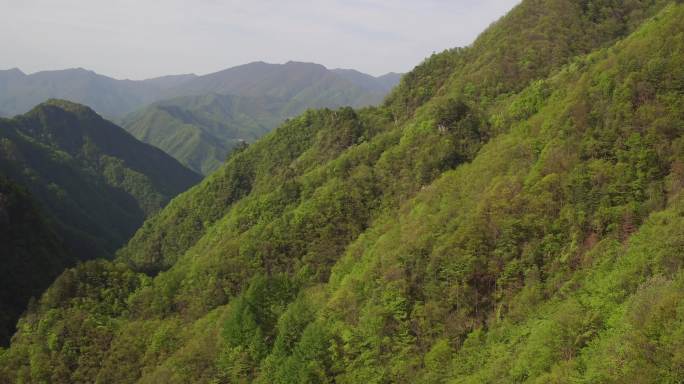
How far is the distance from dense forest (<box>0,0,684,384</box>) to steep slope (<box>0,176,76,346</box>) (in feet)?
113

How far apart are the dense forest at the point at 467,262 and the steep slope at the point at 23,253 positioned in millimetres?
34527

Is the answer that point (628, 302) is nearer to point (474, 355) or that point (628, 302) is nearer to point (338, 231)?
point (474, 355)

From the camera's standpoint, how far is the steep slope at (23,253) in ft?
335

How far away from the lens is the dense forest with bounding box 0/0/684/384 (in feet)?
103

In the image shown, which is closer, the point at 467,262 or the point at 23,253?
the point at 467,262

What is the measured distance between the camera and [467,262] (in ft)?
142

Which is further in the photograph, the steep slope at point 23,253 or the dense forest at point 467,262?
the steep slope at point 23,253

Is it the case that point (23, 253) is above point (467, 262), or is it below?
above

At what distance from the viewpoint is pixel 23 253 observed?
11212 centimetres

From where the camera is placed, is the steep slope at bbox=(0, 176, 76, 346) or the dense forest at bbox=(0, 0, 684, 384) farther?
the steep slope at bbox=(0, 176, 76, 346)

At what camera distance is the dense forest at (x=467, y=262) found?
31.4m

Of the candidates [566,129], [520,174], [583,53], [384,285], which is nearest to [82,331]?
[384,285]

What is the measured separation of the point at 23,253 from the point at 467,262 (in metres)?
107

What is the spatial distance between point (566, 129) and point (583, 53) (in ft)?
151
